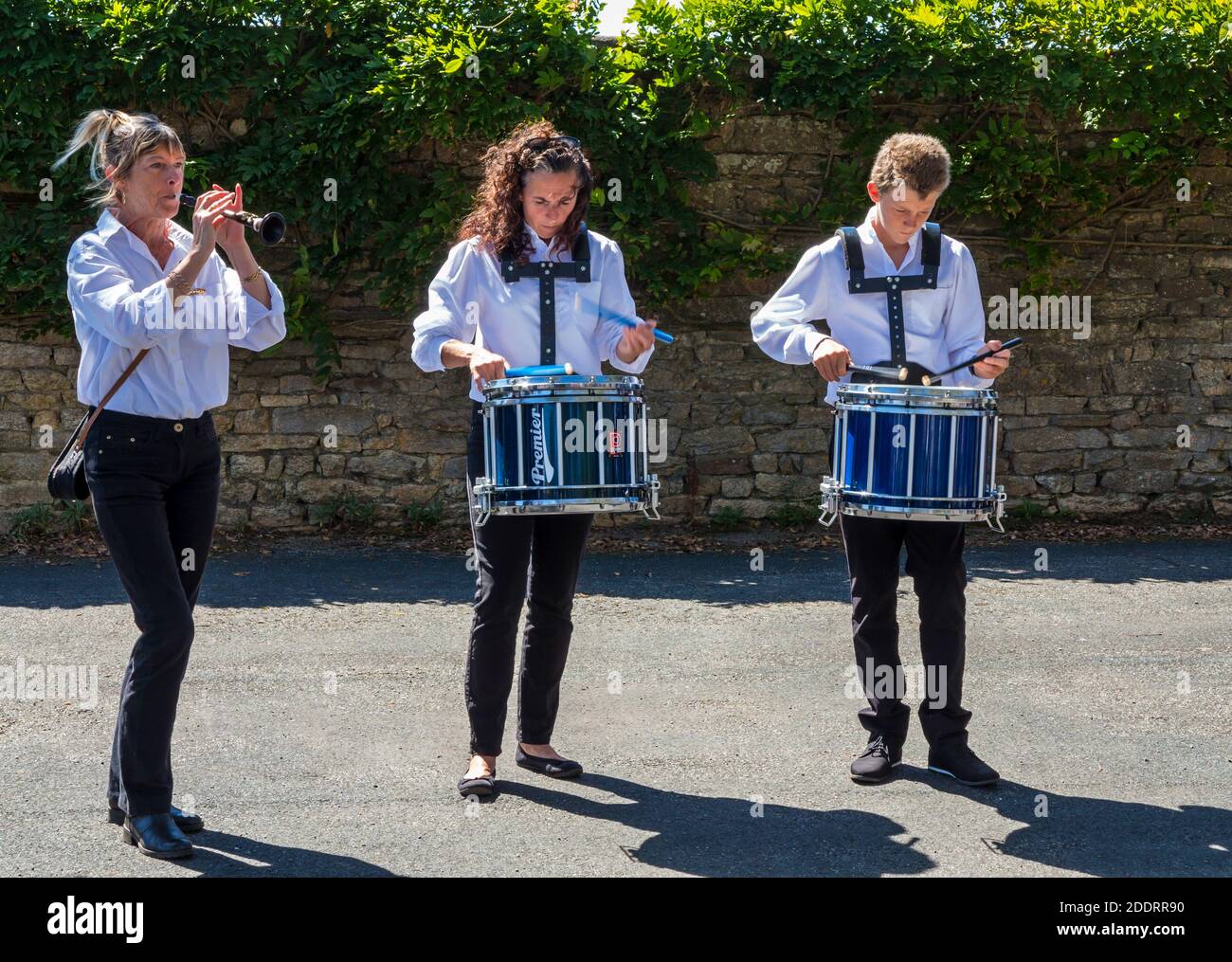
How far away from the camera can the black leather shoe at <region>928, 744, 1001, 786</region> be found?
15.1ft

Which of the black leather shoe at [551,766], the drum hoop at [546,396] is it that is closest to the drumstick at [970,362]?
the drum hoop at [546,396]

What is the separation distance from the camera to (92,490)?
4008 millimetres

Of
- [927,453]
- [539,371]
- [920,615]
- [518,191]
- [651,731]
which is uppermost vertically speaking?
[518,191]

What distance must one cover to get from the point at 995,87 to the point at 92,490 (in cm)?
682

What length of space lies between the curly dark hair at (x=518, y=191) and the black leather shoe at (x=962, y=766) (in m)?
2.12

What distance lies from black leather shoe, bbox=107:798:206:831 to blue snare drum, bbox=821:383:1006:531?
2243 mm

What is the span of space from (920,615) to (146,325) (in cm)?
262

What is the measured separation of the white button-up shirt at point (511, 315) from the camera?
4473 mm

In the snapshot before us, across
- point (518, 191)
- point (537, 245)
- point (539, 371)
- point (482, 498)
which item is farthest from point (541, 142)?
point (482, 498)

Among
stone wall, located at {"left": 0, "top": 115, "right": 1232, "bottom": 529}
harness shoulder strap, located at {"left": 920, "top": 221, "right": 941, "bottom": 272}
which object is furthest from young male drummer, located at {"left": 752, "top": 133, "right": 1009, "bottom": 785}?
stone wall, located at {"left": 0, "top": 115, "right": 1232, "bottom": 529}

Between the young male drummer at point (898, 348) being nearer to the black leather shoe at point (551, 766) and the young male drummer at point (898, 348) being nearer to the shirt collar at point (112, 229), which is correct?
the black leather shoe at point (551, 766)

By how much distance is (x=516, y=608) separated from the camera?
15.0 ft

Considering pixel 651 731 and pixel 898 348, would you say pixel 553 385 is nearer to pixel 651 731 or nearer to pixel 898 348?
pixel 898 348
